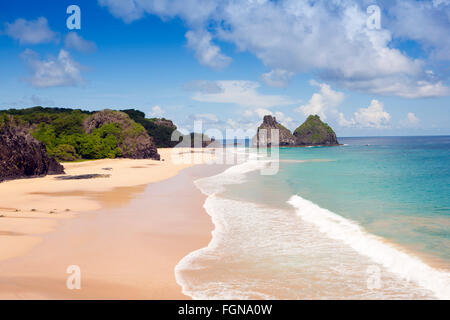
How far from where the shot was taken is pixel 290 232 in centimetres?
1273

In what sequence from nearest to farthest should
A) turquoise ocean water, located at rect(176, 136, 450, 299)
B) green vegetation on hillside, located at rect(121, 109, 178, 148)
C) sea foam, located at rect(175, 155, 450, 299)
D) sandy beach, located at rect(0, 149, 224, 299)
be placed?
sandy beach, located at rect(0, 149, 224, 299) < sea foam, located at rect(175, 155, 450, 299) < turquoise ocean water, located at rect(176, 136, 450, 299) < green vegetation on hillside, located at rect(121, 109, 178, 148)

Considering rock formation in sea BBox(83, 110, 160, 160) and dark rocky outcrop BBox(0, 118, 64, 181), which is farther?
rock formation in sea BBox(83, 110, 160, 160)

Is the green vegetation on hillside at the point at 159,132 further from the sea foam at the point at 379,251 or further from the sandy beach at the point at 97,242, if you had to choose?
the sea foam at the point at 379,251

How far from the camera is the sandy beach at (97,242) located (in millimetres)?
7246

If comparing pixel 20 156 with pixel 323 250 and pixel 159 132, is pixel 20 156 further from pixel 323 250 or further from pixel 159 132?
pixel 159 132

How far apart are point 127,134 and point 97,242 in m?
54.6

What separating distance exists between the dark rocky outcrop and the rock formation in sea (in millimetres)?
29312

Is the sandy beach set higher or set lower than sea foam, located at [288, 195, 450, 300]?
higher

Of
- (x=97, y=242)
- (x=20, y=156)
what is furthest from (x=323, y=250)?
(x=20, y=156)

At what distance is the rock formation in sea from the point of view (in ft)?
204

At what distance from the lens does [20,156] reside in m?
29.0

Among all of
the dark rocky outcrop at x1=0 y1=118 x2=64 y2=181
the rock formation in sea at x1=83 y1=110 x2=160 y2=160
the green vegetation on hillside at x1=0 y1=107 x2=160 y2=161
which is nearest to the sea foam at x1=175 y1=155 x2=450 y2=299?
the dark rocky outcrop at x1=0 y1=118 x2=64 y2=181

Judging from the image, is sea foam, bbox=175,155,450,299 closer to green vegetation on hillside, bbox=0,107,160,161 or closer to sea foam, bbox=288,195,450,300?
sea foam, bbox=288,195,450,300

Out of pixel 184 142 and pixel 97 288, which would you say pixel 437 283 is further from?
pixel 184 142
